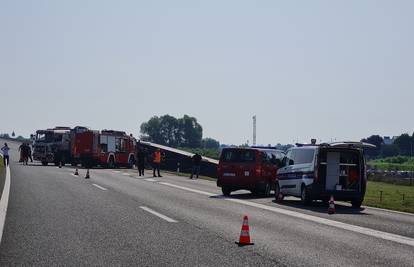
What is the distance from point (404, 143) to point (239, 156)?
560 feet

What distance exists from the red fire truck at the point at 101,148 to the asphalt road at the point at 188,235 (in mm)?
32111

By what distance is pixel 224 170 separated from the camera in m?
26.1

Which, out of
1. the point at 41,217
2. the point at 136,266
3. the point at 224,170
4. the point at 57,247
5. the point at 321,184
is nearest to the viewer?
the point at 136,266

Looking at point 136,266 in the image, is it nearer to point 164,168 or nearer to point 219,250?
point 219,250

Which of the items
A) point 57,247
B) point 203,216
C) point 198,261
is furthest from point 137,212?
point 198,261

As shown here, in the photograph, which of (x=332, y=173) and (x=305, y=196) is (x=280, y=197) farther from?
(x=332, y=173)

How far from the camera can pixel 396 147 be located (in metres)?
194

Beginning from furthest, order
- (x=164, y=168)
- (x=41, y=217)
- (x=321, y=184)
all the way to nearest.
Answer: (x=164, y=168) < (x=321, y=184) < (x=41, y=217)

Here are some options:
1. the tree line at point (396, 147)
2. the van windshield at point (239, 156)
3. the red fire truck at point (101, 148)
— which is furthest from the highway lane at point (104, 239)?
the tree line at point (396, 147)

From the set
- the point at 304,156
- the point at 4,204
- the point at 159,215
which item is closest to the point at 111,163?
the point at 304,156

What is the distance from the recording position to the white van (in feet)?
70.4

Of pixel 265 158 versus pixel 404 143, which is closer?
pixel 265 158

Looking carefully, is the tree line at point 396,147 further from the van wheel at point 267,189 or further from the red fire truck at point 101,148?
the van wheel at point 267,189

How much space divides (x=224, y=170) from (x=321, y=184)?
5.47 m
